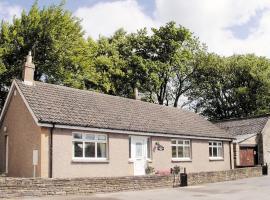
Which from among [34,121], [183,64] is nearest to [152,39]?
[183,64]

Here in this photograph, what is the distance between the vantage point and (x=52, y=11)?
4378 centimetres

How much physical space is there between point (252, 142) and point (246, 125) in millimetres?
3270

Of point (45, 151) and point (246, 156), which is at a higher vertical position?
point (45, 151)

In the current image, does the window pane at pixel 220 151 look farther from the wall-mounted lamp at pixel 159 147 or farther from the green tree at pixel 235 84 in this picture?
the green tree at pixel 235 84

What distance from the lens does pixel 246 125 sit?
43750 millimetres

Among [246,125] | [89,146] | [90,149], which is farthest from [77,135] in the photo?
[246,125]

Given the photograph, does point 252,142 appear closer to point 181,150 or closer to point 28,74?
point 181,150

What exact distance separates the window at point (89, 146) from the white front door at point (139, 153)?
2.63 m

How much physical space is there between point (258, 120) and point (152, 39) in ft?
60.1

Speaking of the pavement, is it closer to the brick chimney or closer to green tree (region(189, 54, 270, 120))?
the brick chimney

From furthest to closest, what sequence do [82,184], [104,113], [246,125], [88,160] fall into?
1. [246,125]
2. [104,113]
3. [88,160]
4. [82,184]

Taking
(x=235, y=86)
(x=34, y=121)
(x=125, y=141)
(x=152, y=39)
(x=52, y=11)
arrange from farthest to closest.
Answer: (x=235, y=86) → (x=152, y=39) → (x=52, y=11) → (x=125, y=141) → (x=34, y=121)

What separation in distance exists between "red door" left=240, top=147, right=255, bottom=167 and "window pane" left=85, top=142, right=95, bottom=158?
19397 mm

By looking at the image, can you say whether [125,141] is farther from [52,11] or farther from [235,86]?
[235,86]
